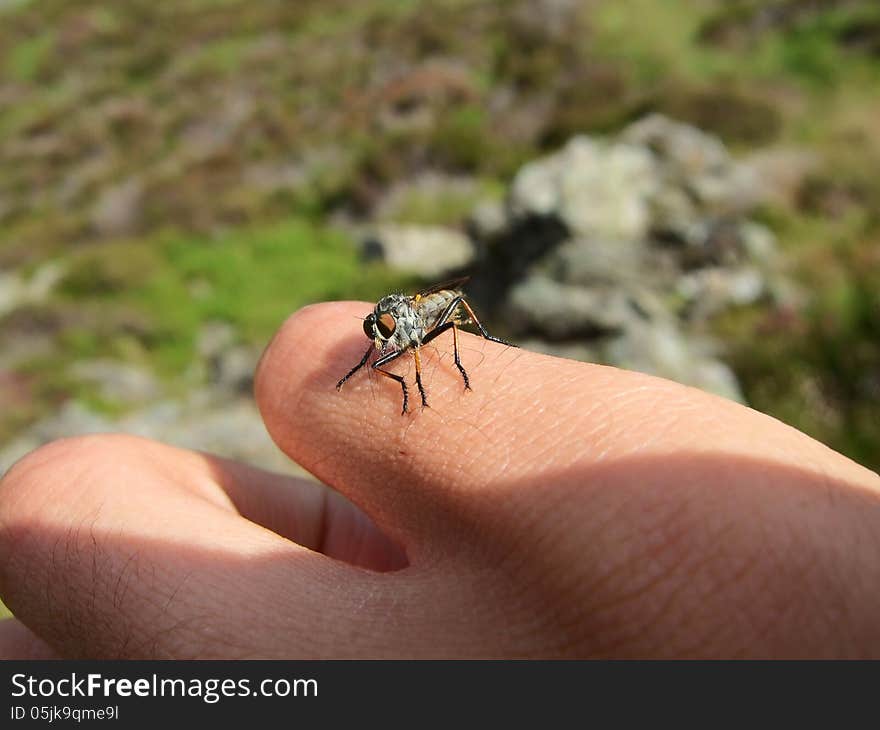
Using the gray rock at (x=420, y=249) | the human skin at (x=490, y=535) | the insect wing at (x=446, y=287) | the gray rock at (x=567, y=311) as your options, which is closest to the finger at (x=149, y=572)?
the human skin at (x=490, y=535)

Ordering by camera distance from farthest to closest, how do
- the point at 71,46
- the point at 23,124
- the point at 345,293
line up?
1. the point at 71,46
2. the point at 23,124
3. the point at 345,293

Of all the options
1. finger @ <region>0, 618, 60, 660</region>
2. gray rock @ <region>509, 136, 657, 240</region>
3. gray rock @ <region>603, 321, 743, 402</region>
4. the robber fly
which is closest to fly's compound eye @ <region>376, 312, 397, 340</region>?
the robber fly

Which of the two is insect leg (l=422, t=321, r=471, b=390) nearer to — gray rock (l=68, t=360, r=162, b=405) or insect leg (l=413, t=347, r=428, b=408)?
insect leg (l=413, t=347, r=428, b=408)

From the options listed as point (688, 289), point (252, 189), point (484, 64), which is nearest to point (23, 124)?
point (252, 189)

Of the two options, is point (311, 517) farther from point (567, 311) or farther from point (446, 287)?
point (567, 311)

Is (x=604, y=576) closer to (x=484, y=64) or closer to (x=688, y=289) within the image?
→ (x=688, y=289)

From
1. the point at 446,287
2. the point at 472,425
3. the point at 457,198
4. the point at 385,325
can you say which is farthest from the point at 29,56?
the point at 472,425
